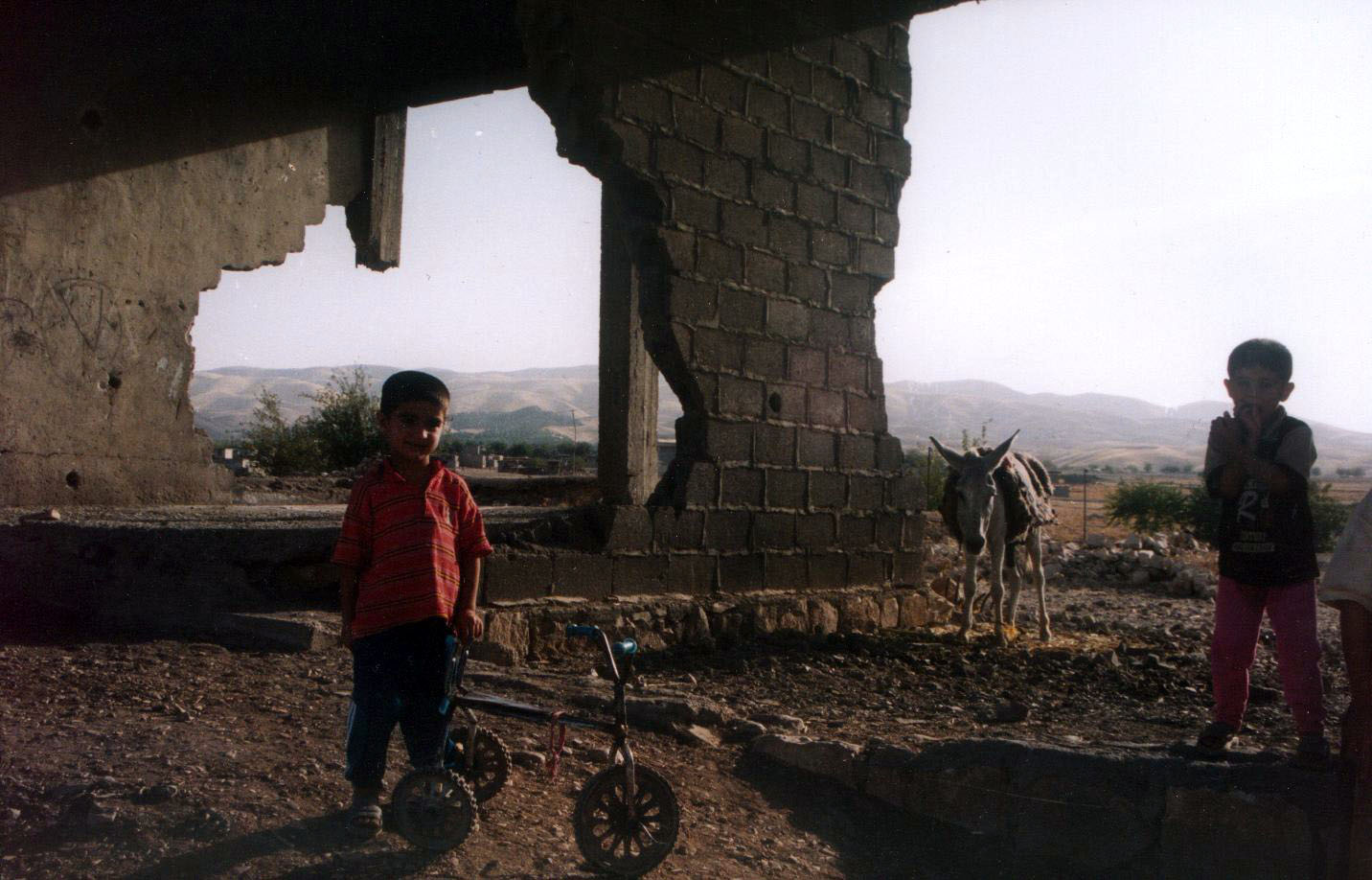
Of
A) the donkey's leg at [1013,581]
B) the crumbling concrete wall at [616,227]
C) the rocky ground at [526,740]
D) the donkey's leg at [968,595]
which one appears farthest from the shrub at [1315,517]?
the rocky ground at [526,740]

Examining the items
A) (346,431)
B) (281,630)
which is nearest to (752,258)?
(281,630)

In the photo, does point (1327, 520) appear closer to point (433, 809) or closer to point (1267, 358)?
point (1267, 358)

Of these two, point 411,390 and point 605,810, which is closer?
point 605,810

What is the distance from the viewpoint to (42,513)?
7.36 metres

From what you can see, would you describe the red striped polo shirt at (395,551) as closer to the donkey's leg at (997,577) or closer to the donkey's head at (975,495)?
the donkey's head at (975,495)

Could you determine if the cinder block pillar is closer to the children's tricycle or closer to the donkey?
the donkey

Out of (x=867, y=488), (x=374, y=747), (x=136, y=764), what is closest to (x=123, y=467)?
(x=867, y=488)

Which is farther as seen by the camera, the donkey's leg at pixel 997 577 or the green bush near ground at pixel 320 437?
the green bush near ground at pixel 320 437

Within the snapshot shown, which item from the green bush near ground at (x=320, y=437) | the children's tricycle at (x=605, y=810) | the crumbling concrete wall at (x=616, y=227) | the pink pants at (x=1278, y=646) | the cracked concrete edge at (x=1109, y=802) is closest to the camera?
the children's tricycle at (x=605, y=810)

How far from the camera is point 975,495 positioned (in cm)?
771

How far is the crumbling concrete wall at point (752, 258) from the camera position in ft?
22.0

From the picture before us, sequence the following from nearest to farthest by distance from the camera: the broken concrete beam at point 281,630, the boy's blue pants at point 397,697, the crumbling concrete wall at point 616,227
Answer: the boy's blue pants at point 397,697
the broken concrete beam at point 281,630
the crumbling concrete wall at point 616,227

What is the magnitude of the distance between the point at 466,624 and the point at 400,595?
203 millimetres

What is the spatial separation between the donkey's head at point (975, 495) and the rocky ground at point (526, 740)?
0.79m
